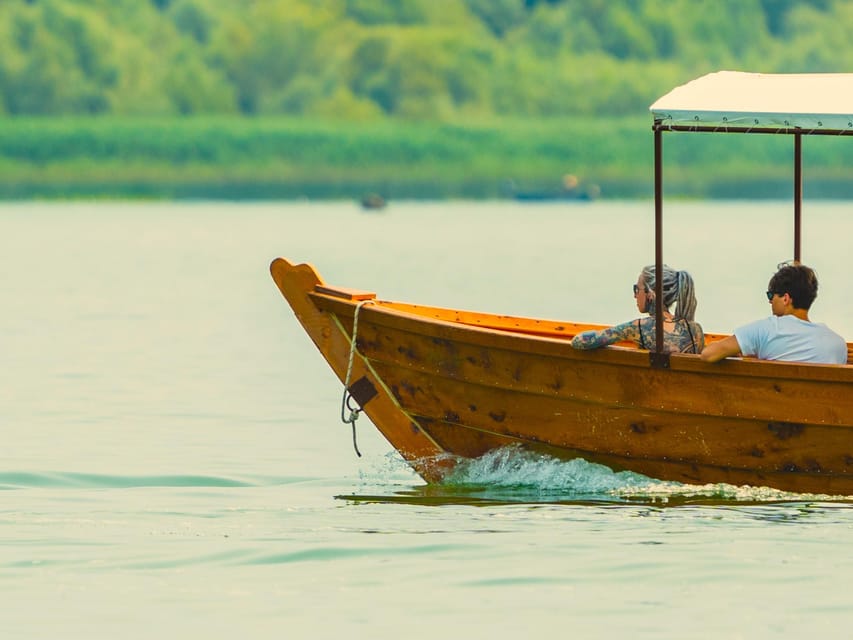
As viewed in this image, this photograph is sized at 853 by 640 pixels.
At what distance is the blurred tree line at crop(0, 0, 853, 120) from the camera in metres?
89.6

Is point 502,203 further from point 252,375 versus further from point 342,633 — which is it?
point 342,633

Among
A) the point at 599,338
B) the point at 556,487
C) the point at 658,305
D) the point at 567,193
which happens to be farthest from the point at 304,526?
the point at 567,193

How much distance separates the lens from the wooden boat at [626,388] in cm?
977

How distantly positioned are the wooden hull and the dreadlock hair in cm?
37

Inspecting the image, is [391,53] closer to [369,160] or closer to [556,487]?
[369,160]

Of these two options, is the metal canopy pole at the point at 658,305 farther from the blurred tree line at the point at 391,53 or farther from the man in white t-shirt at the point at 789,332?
the blurred tree line at the point at 391,53

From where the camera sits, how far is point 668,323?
1011cm

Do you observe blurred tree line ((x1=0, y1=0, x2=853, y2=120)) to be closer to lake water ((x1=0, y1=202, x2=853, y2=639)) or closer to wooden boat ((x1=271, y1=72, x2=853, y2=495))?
lake water ((x1=0, y1=202, x2=853, y2=639))

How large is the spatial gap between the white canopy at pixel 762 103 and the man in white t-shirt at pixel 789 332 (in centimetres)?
73

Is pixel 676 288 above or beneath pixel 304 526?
above

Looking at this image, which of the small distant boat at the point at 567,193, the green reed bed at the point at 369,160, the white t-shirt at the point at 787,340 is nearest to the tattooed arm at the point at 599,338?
the white t-shirt at the point at 787,340

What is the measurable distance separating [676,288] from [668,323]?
0.18 m

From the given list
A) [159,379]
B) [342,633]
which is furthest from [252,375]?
[342,633]

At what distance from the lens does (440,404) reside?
10711 millimetres
